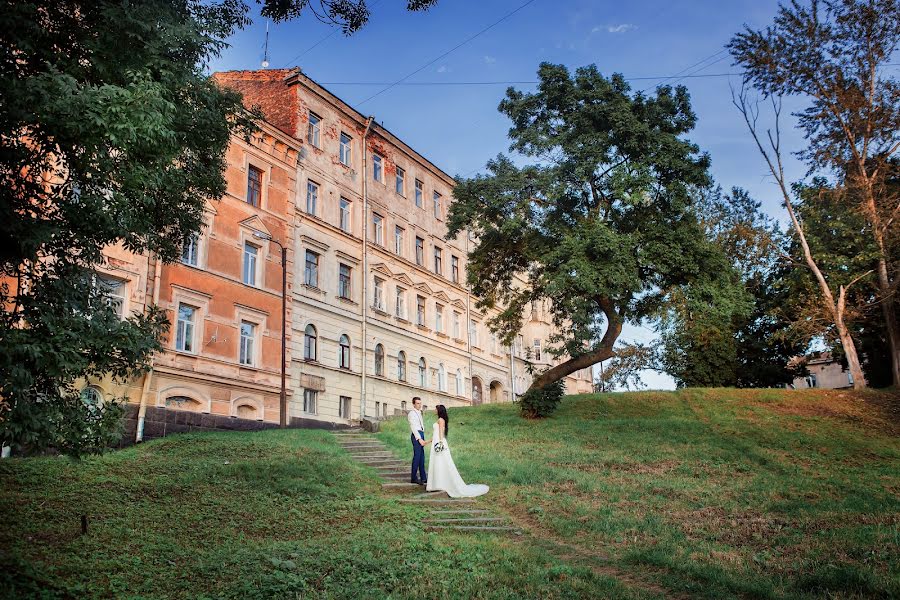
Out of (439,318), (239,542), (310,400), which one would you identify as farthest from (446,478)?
(439,318)

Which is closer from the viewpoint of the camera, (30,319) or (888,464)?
(30,319)

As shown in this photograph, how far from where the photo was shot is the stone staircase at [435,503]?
1159 centimetres

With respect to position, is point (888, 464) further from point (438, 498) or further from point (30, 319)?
point (30, 319)

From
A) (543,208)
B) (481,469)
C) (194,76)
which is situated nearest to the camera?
(194,76)

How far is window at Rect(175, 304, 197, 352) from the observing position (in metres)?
25.0

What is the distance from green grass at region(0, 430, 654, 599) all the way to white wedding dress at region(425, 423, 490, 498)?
112cm

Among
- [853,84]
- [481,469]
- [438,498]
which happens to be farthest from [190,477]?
[853,84]

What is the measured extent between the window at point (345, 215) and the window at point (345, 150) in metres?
1.95

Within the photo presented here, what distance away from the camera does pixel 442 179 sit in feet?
145

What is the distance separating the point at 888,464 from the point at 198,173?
55.4ft

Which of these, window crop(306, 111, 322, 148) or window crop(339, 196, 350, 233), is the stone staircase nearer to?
window crop(339, 196, 350, 233)

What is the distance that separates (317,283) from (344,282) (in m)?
2.23

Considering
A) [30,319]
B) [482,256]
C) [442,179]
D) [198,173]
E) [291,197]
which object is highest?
[442,179]

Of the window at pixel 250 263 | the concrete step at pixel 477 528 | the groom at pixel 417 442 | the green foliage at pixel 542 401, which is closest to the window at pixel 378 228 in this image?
the window at pixel 250 263
